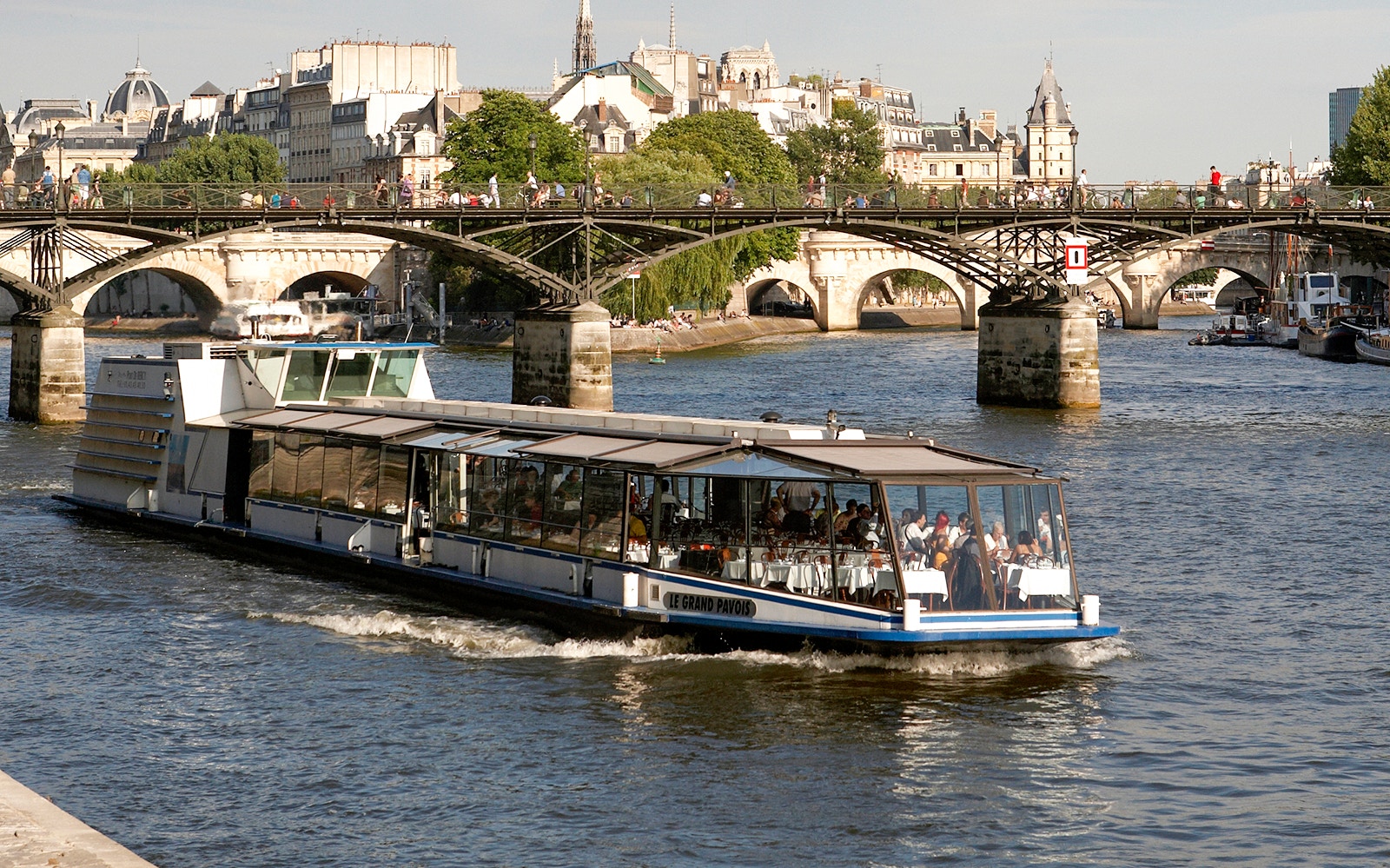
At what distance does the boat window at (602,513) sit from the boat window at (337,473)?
6.09 metres

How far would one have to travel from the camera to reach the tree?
4080 inches

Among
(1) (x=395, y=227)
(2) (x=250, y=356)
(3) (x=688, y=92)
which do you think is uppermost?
(3) (x=688, y=92)

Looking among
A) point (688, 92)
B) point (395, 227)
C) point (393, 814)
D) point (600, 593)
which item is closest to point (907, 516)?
point (600, 593)

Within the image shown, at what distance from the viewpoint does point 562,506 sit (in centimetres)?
2464

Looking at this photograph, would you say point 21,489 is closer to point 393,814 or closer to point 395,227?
point 395,227

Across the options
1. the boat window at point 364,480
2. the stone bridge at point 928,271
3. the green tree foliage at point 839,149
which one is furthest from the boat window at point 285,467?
the green tree foliage at point 839,149

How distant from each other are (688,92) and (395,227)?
14204 cm

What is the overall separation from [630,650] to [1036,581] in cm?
488

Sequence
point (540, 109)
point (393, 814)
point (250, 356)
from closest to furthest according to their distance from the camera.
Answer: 1. point (393, 814)
2. point (250, 356)
3. point (540, 109)

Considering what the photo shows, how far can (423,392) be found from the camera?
114ft

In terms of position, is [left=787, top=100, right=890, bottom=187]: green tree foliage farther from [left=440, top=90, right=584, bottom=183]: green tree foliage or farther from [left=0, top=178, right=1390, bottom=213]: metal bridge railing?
[left=0, top=178, right=1390, bottom=213]: metal bridge railing

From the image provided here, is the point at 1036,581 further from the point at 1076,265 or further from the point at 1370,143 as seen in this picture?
the point at 1370,143

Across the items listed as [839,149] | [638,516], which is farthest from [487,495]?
[839,149]

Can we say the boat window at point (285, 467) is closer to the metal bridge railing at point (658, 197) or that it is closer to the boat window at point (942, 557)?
the boat window at point (942, 557)
